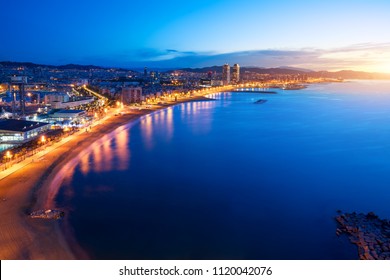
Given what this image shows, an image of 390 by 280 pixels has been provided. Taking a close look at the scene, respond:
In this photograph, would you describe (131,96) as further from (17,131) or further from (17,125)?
(17,131)

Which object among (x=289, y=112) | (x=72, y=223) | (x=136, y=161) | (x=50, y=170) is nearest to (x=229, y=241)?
(x=72, y=223)

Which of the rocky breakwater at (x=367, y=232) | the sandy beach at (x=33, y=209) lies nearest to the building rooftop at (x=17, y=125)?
the sandy beach at (x=33, y=209)

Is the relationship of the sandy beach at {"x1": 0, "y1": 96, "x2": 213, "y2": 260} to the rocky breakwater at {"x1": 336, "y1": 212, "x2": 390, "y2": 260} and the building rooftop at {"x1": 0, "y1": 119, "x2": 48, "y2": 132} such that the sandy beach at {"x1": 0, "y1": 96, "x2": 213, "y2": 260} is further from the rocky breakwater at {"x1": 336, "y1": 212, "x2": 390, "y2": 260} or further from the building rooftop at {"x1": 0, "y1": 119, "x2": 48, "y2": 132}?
the rocky breakwater at {"x1": 336, "y1": 212, "x2": 390, "y2": 260}

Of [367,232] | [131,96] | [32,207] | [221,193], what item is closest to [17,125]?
[32,207]

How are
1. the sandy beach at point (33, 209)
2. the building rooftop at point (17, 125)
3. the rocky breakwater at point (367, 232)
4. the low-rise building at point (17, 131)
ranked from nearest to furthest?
1. the sandy beach at point (33, 209)
2. the rocky breakwater at point (367, 232)
3. the low-rise building at point (17, 131)
4. the building rooftop at point (17, 125)

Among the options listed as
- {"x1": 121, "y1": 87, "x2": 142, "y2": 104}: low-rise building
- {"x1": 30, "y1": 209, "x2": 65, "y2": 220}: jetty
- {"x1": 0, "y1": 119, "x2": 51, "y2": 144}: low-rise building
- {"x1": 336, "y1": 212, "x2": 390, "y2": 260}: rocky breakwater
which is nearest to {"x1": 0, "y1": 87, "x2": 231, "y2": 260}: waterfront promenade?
{"x1": 30, "y1": 209, "x2": 65, "y2": 220}: jetty

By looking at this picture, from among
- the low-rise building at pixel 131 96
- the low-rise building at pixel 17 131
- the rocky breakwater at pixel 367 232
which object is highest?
the low-rise building at pixel 131 96

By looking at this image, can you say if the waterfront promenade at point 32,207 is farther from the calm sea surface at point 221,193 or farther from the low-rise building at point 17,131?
the low-rise building at point 17,131
